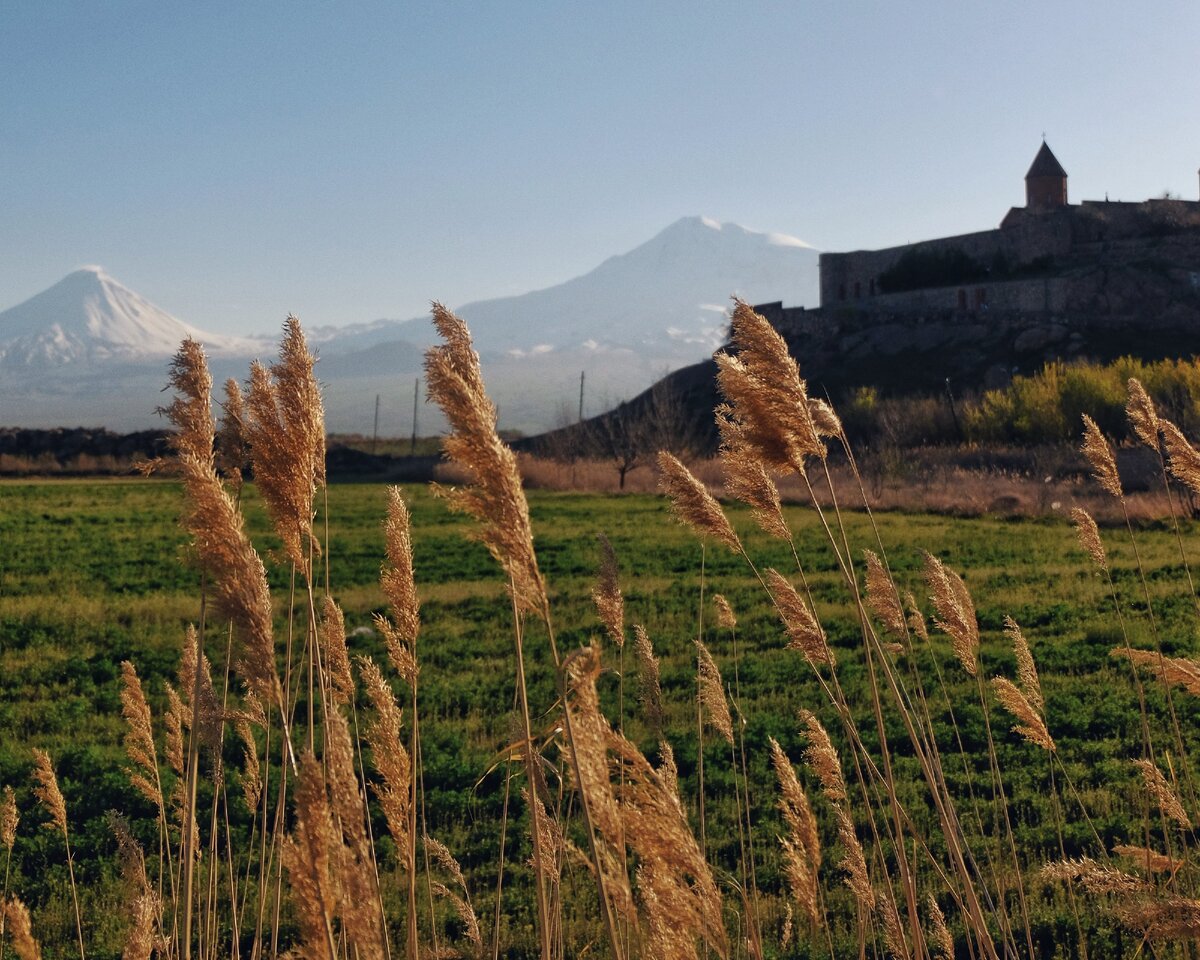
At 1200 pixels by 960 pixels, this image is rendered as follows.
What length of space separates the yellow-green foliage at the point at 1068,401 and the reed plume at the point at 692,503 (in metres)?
33.6

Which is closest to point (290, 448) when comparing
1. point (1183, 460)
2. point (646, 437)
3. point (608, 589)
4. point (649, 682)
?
point (608, 589)

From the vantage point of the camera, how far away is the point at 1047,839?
20.5 feet

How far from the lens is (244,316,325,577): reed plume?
215 centimetres

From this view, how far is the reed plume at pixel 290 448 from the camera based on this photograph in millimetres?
2154

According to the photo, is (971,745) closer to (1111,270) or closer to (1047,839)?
(1047,839)

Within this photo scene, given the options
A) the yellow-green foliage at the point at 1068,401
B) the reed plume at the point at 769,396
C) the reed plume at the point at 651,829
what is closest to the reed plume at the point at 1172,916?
the reed plume at the point at 651,829

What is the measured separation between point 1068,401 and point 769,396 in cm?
3695

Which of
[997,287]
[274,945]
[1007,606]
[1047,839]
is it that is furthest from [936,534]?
[997,287]

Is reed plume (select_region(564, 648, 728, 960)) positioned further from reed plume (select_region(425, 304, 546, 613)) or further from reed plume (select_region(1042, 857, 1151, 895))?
reed plume (select_region(1042, 857, 1151, 895))

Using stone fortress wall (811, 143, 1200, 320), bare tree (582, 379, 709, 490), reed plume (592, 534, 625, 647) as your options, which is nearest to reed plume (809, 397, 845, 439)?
reed plume (592, 534, 625, 647)

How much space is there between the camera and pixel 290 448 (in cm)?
216

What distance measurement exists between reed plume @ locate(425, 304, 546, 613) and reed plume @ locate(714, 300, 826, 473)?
681 millimetres

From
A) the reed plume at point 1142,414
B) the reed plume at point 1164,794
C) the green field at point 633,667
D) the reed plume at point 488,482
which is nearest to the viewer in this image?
the reed plume at point 488,482

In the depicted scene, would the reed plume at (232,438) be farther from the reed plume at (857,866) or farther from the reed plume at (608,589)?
the reed plume at (857,866)
